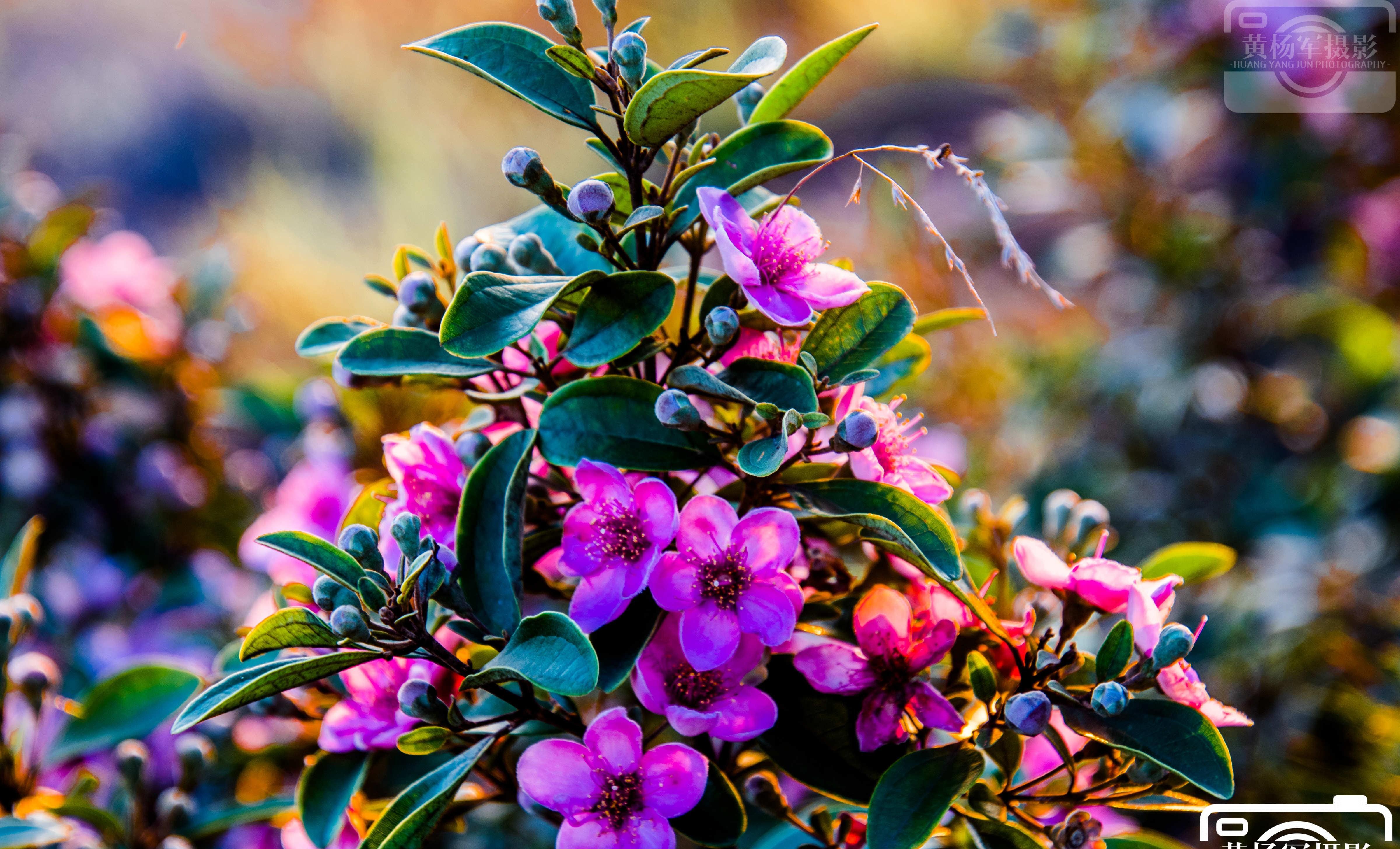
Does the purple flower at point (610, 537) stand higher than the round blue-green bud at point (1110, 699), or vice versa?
the purple flower at point (610, 537)

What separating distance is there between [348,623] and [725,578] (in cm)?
28

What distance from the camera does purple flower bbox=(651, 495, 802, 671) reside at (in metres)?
0.73

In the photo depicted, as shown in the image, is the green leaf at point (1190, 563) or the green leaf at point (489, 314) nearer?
the green leaf at point (489, 314)

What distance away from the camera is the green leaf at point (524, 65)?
78cm

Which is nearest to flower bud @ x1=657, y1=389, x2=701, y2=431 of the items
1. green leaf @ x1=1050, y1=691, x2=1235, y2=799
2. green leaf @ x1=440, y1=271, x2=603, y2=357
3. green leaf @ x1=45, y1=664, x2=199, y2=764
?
green leaf @ x1=440, y1=271, x2=603, y2=357

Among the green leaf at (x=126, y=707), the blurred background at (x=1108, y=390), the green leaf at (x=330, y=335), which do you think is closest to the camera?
the green leaf at (x=330, y=335)

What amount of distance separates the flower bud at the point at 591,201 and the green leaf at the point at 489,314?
43mm

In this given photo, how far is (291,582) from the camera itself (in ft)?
2.88

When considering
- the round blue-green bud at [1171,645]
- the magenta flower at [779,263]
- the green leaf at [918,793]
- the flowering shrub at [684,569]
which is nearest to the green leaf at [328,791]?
the flowering shrub at [684,569]

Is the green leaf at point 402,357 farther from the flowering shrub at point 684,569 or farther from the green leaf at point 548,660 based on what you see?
the green leaf at point 548,660

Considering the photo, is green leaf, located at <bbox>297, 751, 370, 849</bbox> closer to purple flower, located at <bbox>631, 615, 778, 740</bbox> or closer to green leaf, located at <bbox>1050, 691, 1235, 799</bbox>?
purple flower, located at <bbox>631, 615, 778, 740</bbox>

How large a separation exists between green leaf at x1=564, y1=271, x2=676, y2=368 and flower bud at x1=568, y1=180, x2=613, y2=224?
0.16 feet

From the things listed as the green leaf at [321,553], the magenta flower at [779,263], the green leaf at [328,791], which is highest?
the magenta flower at [779,263]

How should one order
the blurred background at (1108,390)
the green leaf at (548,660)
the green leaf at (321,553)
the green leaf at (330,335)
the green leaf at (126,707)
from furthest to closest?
the blurred background at (1108,390), the green leaf at (126,707), the green leaf at (330,335), the green leaf at (321,553), the green leaf at (548,660)
